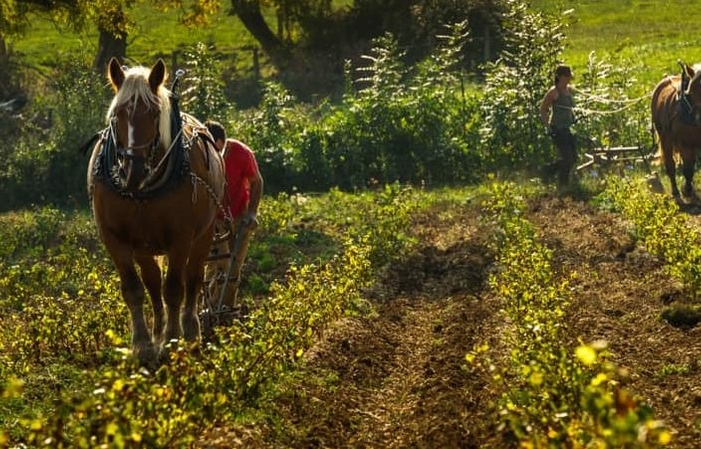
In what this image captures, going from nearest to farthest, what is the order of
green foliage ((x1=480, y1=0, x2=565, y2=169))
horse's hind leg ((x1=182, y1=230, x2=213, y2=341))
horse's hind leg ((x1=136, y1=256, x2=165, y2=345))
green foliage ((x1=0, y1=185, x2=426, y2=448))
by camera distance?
1. green foliage ((x1=0, y1=185, x2=426, y2=448))
2. horse's hind leg ((x1=136, y1=256, x2=165, y2=345))
3. horse's hind leg ((x1=182, y1=230, x2=213, y2=341))
4. green foliage ((x1=480, y1=0, x2=565, y2=169))

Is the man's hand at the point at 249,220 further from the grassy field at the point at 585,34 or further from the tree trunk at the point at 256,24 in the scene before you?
the tree trunk at the point at 256,24

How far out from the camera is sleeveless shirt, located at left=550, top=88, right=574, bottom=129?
1725 centimetres

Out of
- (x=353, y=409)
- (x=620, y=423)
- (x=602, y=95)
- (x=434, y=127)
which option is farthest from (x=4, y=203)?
(x=620, y=423)

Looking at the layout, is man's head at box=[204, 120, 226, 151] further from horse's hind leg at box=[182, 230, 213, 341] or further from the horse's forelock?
the horse's forelock

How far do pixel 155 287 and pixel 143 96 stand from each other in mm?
1617

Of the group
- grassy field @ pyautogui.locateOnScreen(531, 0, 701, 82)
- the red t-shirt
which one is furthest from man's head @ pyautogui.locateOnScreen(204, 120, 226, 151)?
grassy field @ pyautogui.locateOnScreen(531, 0, 701, 82)

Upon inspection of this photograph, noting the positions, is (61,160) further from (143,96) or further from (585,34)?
(585,34)

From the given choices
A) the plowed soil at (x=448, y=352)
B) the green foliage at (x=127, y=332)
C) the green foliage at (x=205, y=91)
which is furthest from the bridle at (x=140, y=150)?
the green foliage at (x=205, y=91)

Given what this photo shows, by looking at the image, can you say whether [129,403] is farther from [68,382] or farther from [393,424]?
[68,382]

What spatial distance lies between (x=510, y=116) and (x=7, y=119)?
36.3ft

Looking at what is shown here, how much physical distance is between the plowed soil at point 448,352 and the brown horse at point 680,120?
308 centimetres

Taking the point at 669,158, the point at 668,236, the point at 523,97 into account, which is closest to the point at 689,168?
the point at 669,158

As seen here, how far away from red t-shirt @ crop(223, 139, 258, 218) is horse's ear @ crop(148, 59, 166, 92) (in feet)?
6.22

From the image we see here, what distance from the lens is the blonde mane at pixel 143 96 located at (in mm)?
7770
